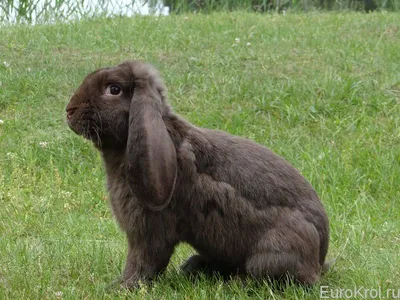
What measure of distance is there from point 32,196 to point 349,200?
240 cm

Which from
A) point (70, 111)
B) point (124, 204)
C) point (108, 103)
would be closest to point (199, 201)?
point (124, 204)

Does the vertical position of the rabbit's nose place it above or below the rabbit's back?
above

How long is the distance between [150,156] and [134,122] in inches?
7.5

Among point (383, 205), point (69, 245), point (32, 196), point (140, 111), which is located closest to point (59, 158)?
point (32, 196)

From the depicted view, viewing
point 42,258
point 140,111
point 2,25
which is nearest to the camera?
point 140,111

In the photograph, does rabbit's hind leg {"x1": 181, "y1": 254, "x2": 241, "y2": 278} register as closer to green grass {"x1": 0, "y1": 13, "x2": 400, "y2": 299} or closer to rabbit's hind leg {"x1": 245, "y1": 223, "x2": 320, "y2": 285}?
green grass {"x1": 0, "y1": 13, "x2": 400, "y2": 299}

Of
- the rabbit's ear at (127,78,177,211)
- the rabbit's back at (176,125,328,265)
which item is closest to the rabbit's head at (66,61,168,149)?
the rabbit's ear at (127,78,177,211)

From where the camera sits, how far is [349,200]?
621 centimetres

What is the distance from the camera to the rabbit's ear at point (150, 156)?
12.7 feet

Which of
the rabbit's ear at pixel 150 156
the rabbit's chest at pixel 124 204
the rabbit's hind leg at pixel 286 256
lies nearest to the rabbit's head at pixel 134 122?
the rabbit's ear at pixel 150 156

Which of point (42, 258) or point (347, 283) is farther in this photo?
point (42, 258)

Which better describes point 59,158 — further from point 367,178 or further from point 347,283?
point 347,283

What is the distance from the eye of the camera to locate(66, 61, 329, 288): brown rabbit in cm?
402

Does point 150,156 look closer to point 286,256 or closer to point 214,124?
point 286,256
